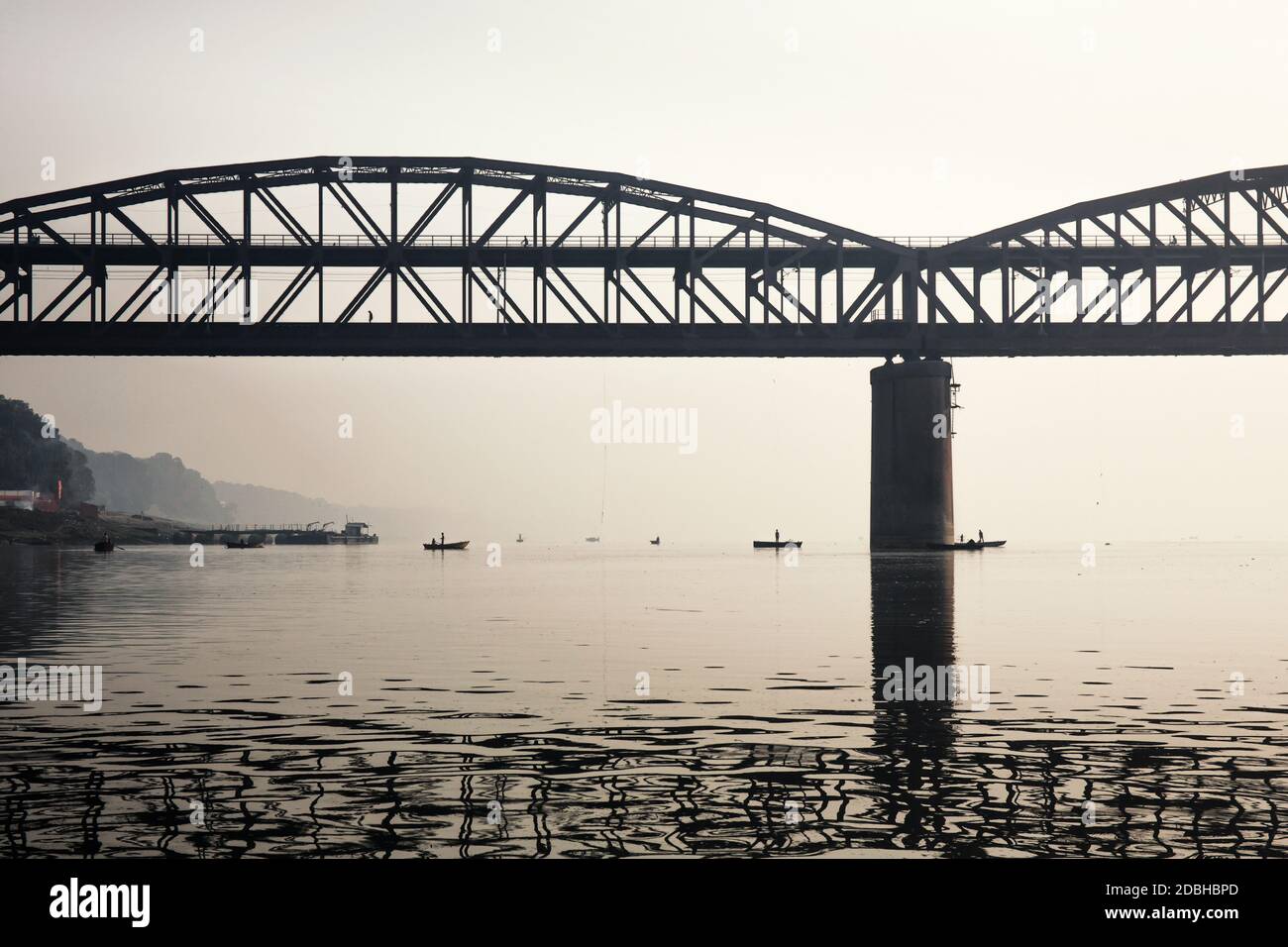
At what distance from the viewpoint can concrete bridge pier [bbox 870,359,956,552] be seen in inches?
4732

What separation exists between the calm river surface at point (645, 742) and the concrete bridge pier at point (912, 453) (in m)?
69.6

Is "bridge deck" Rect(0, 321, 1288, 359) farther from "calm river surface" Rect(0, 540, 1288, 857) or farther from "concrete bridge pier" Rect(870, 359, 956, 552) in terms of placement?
"calm river surface" Rect(0, 540, 1288, 857)

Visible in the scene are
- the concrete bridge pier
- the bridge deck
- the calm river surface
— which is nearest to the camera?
the calm river surface

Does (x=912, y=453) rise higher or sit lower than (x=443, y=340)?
lower

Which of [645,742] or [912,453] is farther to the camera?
[912,453]

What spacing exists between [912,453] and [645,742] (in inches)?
4039

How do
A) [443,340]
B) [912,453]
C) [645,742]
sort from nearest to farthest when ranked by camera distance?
[645,742]
[443,340]
[912,453]

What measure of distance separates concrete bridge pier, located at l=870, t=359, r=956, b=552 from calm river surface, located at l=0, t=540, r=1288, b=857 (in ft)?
228

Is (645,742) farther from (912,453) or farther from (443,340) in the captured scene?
(912,453)

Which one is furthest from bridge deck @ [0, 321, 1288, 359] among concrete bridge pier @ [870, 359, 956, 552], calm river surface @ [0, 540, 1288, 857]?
calm river surface @ [0, 540, 1288, 857]

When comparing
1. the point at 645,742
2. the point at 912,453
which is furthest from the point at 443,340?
the point at 645,742

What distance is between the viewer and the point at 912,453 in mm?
121812

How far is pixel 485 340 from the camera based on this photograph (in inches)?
4296
